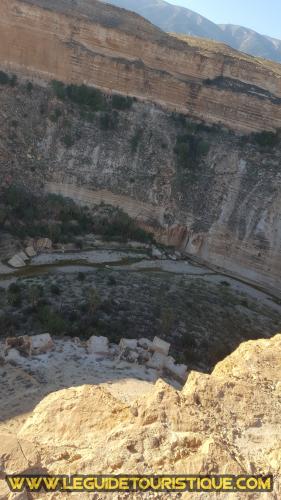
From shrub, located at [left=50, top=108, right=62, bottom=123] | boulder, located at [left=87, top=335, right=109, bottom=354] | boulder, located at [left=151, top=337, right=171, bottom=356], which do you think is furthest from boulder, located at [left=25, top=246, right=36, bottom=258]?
boulder, located at [left=151, top=337, right=171, bottom=356]

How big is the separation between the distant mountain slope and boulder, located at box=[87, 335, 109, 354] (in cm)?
15557

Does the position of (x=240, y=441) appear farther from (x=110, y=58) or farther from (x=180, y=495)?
(x=110, y=58)

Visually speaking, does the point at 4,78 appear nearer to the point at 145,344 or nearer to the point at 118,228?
the point at 118,228

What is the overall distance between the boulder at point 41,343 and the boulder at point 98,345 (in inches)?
50.6

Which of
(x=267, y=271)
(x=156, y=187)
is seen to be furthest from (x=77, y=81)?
(x=267, y=271)

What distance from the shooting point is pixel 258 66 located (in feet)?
105

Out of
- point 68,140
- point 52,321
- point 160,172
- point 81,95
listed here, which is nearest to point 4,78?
point 81,95

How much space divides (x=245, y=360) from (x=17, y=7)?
29247mm

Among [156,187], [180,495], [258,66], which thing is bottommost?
[156,187]

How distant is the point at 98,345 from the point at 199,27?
17280 centimetres

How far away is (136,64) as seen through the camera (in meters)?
31.0

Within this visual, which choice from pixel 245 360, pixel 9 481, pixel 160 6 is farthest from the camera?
pixel 160 6

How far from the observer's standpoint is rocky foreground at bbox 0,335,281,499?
6.04 metres

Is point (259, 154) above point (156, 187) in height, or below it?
above
